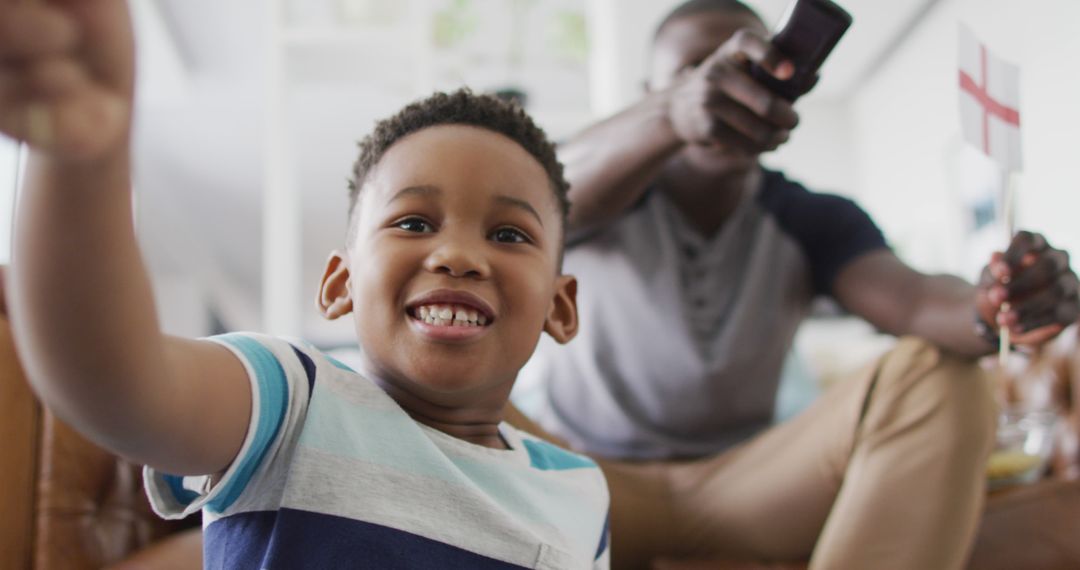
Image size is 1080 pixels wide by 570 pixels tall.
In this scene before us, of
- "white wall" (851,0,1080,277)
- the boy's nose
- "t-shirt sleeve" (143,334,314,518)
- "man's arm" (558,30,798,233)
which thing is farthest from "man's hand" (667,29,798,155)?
"white wall" (851,0,1080,277)

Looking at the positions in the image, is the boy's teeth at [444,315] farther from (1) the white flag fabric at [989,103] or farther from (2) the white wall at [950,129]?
(2) the white wall at [950,129]

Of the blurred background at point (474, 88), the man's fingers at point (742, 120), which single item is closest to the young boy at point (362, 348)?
the man's fingers at point (742, 120)

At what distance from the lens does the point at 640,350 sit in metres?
1.06

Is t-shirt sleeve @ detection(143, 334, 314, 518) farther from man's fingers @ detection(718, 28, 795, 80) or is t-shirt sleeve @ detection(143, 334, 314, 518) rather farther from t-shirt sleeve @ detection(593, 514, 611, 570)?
man's fingers @ detection(718, 28, 795, 80)

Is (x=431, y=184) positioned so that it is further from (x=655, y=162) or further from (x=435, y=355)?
(x=655, y=162)

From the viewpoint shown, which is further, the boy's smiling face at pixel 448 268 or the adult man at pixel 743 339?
the adult man at pixel 743 339

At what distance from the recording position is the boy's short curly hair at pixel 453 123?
0.63 m

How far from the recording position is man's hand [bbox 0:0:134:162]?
0.88 ft

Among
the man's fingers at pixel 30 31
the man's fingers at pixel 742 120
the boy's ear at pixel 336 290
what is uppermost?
the man's fingers at pixel 742 120

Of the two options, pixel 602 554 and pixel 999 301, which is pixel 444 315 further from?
pixel 999 301

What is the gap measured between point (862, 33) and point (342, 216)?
7.92ft

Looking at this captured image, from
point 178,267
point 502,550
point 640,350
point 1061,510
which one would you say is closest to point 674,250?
point 640,350

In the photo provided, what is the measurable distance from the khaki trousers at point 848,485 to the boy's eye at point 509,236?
0.37 meters

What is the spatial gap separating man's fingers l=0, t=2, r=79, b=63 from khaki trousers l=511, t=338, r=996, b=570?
2.22ft
